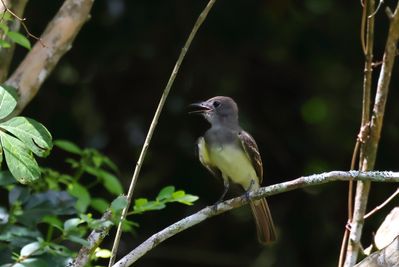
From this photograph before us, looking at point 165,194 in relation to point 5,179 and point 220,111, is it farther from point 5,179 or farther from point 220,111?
point 220,111

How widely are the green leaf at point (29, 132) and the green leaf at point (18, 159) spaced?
34 millimetres

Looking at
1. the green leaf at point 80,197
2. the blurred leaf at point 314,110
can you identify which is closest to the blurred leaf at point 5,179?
the green leaf at point 80,197

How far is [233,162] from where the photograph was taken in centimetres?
468

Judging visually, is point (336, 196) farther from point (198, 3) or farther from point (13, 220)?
point (13, 220)

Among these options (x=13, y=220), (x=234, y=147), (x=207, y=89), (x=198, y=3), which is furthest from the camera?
(x=207, y=89)

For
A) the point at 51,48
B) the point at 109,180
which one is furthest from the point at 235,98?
the point at 51,48

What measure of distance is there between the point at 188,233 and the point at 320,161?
3.88ft

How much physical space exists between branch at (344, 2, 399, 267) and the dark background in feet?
7.11

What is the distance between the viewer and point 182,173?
6352 mm

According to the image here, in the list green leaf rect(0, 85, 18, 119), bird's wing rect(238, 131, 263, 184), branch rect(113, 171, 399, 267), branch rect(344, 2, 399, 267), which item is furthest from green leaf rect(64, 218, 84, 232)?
bird's wing rect(238, 131, 263, 184)

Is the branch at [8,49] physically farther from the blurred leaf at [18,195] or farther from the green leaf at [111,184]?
the green leaf at [111,184]

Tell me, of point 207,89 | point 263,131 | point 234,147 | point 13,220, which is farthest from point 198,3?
point 13,220

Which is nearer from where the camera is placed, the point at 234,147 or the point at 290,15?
the point at 234,147

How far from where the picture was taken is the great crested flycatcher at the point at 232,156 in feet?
15.4
